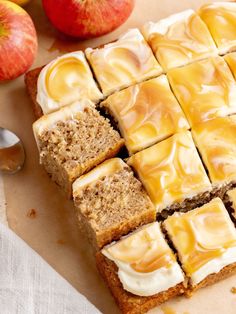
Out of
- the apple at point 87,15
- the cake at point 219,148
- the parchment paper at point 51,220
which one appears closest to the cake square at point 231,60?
the cake at point 219,148

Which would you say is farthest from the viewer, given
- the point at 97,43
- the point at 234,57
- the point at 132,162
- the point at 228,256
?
the point at 97,43

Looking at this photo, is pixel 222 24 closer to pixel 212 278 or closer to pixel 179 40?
pixel 179 40

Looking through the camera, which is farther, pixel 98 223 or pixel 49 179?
pixel 49 179

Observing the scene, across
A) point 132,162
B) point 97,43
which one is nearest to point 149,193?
point 132,162

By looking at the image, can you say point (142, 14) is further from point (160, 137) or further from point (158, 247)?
point (158, 247)

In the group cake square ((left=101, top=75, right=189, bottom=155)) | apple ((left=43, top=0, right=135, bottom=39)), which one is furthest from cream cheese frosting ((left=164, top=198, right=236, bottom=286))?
apple ((left=43, top=0, right=135, bottom=39))

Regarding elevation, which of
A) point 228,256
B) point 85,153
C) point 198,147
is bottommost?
point 228,256
